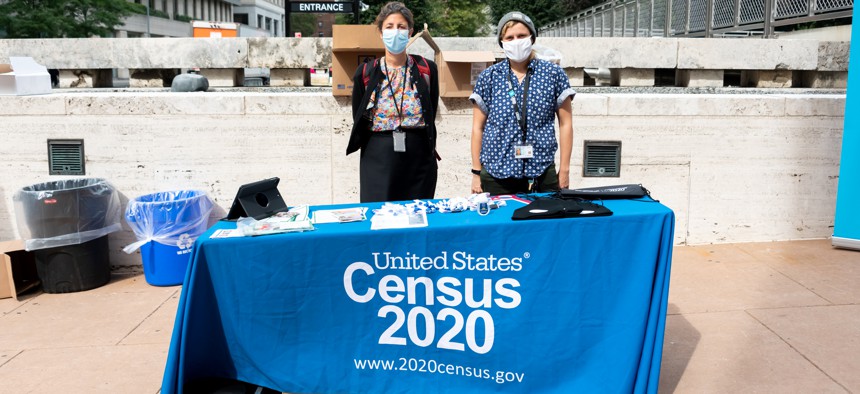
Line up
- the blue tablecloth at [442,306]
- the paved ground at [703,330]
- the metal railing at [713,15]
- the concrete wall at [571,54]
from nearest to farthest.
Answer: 1. the blue tablecloth at [442,306]
2. the paved ground at [703,330]
3. the concrete wall at [571,54]
4. the metal railing at [713,15]

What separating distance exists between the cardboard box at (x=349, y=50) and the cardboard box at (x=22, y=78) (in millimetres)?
2676

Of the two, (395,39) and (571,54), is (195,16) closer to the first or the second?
(571,54)

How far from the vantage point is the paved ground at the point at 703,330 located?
12.1ft

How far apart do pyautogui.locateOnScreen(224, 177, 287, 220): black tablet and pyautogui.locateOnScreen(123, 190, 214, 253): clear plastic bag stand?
79.5 inches

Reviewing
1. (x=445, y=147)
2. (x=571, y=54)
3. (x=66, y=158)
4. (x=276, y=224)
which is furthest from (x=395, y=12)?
(x=571, y=54)

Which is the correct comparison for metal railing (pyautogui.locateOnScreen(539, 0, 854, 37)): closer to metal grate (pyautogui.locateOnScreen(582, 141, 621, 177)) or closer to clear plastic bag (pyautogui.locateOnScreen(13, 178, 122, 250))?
metal grate (pyautogui.locateOnScreen(582, 141, 621, 177))

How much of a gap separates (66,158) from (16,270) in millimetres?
1051

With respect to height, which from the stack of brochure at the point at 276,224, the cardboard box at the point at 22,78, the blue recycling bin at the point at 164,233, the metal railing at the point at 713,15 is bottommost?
the blue recycling bin at the point at 164,233

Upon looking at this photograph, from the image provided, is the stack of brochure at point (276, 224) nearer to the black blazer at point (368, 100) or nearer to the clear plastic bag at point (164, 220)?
the black blazer at point (368, 100)

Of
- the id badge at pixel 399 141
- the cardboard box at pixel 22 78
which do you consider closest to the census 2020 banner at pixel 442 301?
the id badge at pixel 399 141

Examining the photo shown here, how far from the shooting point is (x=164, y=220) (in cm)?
542

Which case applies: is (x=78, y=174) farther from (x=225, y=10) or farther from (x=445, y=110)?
(x=225, y=10)

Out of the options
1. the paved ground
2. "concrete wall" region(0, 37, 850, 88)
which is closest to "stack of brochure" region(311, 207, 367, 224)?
the paved ground

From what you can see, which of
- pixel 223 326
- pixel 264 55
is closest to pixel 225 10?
pixel 264 55
